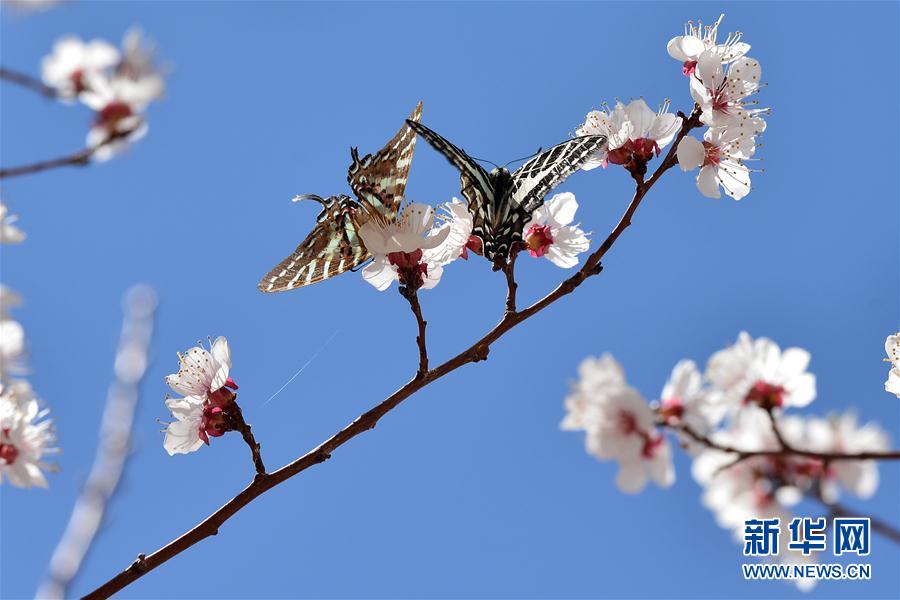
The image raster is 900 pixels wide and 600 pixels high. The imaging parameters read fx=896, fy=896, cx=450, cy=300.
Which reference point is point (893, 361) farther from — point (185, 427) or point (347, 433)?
point (185, 427)

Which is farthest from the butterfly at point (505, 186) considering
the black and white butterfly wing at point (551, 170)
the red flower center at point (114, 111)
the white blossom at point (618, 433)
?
the red flower center at point (114, 111)

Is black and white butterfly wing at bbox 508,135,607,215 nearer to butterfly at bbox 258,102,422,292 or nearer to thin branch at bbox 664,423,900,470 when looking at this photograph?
butterfly at bbox 258,102,422,292

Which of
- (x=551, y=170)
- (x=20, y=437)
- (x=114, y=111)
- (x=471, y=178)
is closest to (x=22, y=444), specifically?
(x=20, y=437)

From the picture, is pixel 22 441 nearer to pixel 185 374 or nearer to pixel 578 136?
pixel 185 374

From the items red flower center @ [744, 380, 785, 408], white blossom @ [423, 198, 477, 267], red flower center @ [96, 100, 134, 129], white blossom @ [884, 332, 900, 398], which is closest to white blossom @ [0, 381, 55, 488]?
red flower center @ [96, 100, 134, 129]

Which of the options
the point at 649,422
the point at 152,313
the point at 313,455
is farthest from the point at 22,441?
the point at 649,422

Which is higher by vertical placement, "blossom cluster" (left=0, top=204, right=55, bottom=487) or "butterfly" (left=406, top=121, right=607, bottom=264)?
"butterfly" (left=406, top=121, right=607, bottom=264)
